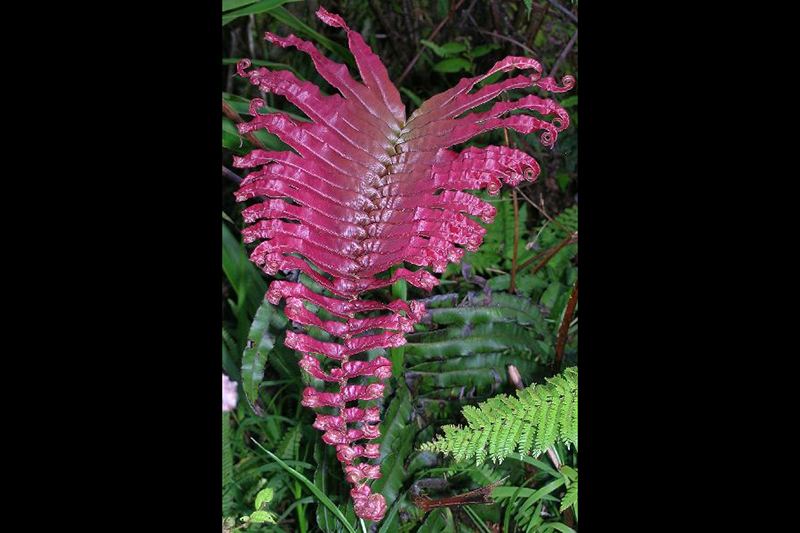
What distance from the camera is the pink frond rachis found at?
123cm

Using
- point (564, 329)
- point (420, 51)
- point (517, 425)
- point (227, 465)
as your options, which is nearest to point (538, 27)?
point (420, 51)

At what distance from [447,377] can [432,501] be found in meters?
0.20

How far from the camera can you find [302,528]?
1.38 m

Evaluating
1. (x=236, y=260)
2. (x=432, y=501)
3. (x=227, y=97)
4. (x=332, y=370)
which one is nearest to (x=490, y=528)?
(x=432, y=501)

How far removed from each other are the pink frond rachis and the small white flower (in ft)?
0.69

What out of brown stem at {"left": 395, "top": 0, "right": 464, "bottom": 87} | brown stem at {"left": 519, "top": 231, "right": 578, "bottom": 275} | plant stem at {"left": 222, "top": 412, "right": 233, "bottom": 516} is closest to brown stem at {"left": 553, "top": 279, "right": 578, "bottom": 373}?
brown stem at {"left": 519, "top": 231, "right": 578, "bottom": 275}

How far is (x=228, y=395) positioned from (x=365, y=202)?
1.39 feet

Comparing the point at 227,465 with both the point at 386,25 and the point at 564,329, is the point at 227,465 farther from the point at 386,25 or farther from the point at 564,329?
the point at 386,25

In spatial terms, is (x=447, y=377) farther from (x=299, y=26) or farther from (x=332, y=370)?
(x=299, y=26)

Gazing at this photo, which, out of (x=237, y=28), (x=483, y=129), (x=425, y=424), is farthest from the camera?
(x=237, y=28)

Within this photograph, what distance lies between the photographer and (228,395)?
1409 millimetres

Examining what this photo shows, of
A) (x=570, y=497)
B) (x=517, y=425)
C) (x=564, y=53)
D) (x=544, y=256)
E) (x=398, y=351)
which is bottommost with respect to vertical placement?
(x=570, y=497)

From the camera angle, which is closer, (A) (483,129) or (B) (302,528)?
(A) (483,129)

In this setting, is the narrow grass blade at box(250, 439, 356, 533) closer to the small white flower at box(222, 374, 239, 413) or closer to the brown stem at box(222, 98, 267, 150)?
the small white flower at box(222, 374, 239, 413)
